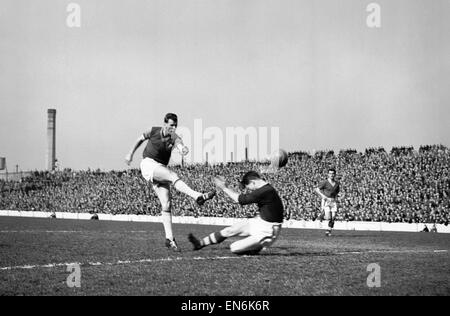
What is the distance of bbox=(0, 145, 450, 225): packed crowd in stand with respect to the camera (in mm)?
25094

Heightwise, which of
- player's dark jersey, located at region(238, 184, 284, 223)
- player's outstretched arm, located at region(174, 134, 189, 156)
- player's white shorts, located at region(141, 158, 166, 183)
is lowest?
player's dark jersey, located at region(238, 184, 284, 223)

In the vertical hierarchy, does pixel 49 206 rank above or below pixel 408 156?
below

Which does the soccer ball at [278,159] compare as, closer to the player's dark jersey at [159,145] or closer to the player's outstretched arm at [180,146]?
the player's outstretched arm at [180,146]

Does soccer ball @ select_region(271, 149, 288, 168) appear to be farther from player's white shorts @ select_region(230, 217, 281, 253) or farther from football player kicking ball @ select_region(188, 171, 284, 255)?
player's white shorts @ select_region(230, 217, 281, 253)

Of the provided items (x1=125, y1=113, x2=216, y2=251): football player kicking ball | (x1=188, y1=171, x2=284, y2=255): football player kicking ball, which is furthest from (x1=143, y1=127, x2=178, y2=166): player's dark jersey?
(x1=188, y1=171, x2=284, y2=255): football player kicking ball

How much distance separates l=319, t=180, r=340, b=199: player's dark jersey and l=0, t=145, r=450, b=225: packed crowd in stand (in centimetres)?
754

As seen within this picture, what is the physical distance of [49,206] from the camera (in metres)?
49.0

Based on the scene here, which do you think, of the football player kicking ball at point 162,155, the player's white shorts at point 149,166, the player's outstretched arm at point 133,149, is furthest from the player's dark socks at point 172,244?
the player's outstretched arm at point 133,149

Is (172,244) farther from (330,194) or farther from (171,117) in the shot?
(330,194)

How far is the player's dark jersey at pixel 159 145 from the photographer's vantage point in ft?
34.7

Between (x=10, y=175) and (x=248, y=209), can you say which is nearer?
(x=248, y=209)
